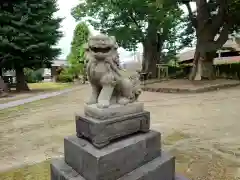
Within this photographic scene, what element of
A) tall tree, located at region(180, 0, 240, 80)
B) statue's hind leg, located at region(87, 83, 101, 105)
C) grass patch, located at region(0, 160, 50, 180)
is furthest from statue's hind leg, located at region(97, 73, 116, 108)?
tall tree, located at region(180, 0, 240, 80)

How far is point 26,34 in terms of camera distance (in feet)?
36.1

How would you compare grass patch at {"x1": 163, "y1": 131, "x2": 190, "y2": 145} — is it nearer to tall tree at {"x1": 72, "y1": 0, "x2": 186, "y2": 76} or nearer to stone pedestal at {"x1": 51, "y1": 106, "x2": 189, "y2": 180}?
stone pedestal at {"x1": 51, "y1": 106, "x2": 189, "y2": 180}

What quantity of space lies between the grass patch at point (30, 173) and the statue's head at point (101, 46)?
4.86 feet

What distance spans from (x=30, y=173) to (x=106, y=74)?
1.54 m

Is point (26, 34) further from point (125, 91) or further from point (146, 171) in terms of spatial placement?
point (146, 171)

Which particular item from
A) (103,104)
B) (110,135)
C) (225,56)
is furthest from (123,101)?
(225,56)

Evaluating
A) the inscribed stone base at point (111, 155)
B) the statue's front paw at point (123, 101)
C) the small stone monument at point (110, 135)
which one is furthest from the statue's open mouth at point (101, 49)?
the inscribed stone base at point (111, 155)

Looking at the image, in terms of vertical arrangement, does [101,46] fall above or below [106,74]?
above

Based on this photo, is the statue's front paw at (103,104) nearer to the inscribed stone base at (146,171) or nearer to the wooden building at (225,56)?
the inscribed stone base at (146,171)

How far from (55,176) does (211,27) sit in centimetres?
1073

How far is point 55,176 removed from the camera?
204 cm

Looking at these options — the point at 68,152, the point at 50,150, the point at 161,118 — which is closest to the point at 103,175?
the point at 68,152

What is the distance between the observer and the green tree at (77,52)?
792 inches

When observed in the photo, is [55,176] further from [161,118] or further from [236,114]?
[236,114]
